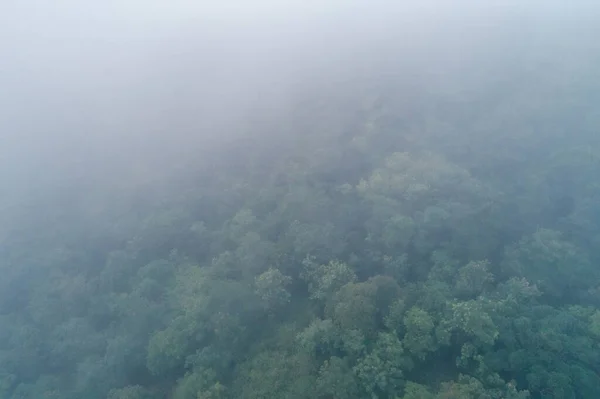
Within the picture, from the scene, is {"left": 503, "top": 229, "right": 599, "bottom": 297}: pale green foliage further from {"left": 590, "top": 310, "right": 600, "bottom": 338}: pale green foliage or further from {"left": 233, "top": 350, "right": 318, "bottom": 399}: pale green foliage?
{"left": 233, "top": 350, "right": 318, "bottom": 399}: pale green foliage

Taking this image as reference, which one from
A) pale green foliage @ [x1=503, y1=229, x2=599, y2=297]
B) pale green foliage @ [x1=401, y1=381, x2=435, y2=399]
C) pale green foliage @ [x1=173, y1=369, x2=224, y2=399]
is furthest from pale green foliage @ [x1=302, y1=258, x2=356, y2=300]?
pale green foliage @ [x1=503, y1=229, x2=599, y2=297]

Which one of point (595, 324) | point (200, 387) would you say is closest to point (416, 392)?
point (595, 324)

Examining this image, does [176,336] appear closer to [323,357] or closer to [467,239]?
[323,357]

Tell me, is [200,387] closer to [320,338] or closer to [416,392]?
[320,338]

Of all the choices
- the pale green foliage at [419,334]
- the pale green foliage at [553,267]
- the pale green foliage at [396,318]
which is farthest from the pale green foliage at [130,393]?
the pale green foliage at [553,267]

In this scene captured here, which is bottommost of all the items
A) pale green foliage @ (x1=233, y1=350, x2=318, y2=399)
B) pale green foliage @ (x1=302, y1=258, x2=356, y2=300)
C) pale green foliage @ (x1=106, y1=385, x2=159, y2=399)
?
pale green foliage @ (x1=106, y1=385, x2=159, y2=399)

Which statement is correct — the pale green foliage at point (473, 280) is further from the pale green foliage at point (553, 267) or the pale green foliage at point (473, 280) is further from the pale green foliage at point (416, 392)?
the pale green foliage at point (416, 392)
